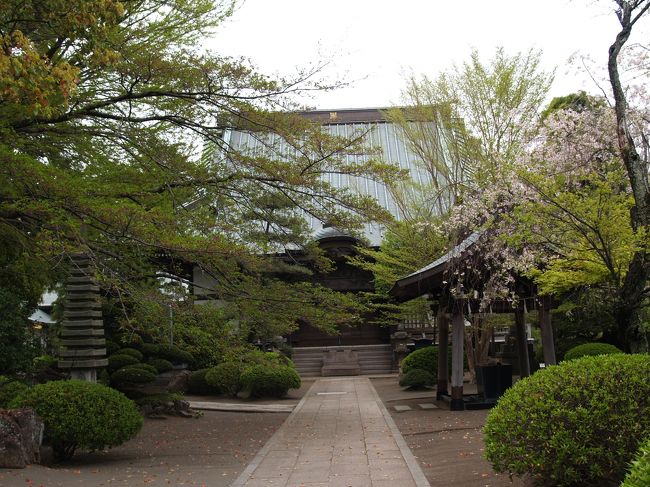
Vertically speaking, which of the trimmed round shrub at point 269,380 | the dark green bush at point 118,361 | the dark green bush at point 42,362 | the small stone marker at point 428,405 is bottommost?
the small stone marker at point 428,405

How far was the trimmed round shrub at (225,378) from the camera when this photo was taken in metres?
17.6

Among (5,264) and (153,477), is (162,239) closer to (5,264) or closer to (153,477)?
(153,477)

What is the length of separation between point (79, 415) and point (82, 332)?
107 inches

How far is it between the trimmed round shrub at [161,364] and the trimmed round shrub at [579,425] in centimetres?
1350

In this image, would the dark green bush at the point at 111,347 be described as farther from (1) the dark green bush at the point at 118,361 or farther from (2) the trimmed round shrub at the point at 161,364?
(2) the trimmed round shrub at the point at 161,364

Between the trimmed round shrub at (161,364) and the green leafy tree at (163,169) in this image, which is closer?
the green leafy tree at (163,169)

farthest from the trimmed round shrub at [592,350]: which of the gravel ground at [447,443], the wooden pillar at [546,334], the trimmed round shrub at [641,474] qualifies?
the trimmed round shrub at [641,474]

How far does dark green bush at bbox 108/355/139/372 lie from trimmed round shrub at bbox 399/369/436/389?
7537 mm

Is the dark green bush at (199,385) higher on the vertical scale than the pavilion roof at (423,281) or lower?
lower

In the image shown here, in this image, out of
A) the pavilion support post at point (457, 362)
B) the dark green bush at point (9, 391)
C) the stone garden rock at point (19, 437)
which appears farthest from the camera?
the pavilion support post at point (457, 362)

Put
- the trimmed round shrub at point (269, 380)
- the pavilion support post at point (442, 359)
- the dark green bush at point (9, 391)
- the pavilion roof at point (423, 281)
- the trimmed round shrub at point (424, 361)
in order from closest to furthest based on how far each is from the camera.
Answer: the dark green bush at point (9, 391) → the pavilion roof at point (423, 281) → the pavilion support post at point (442, 359) → the trimmed round shrub at point (269, 380) → the trimmed round shrub at point (424, 361)

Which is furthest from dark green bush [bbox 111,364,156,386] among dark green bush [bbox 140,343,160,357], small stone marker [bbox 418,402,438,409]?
small stone marker [bbox 418,402,438,409]

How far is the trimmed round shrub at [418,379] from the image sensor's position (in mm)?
17406

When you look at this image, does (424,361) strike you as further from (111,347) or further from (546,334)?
(111,347)
